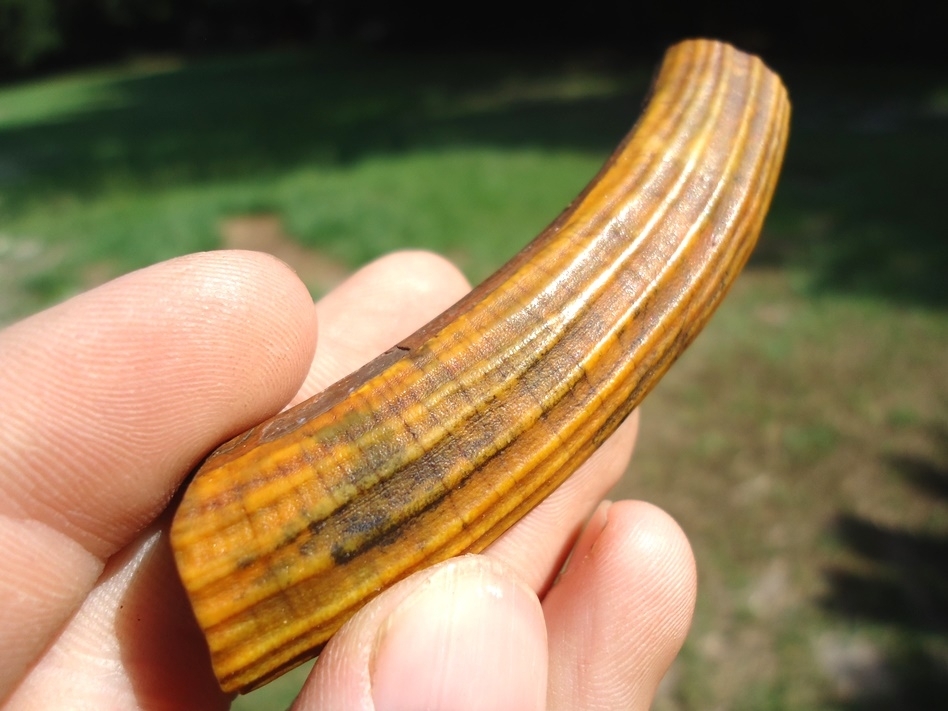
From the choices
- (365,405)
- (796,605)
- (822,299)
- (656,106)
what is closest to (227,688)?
(365,405)

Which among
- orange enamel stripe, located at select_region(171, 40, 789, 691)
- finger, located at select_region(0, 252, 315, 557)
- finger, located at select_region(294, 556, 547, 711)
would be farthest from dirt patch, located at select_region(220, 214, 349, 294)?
finger, located at select_region(294, 556, 547, 711)

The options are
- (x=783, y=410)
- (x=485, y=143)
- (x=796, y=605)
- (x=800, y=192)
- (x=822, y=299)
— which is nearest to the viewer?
(x=796, y=605)

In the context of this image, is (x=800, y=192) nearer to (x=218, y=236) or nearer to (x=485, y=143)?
(x=485, y=143)

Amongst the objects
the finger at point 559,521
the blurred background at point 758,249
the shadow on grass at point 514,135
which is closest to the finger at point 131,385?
the finger at point 559,521

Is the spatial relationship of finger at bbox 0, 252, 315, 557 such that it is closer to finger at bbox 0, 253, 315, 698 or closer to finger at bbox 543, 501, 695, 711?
finger at bbox 0, 253, 315, 698

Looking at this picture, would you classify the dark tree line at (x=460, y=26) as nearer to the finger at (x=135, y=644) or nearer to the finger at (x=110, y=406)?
the finger at (x=110, y=406)

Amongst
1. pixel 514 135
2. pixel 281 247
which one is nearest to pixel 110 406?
pixel 281 247
